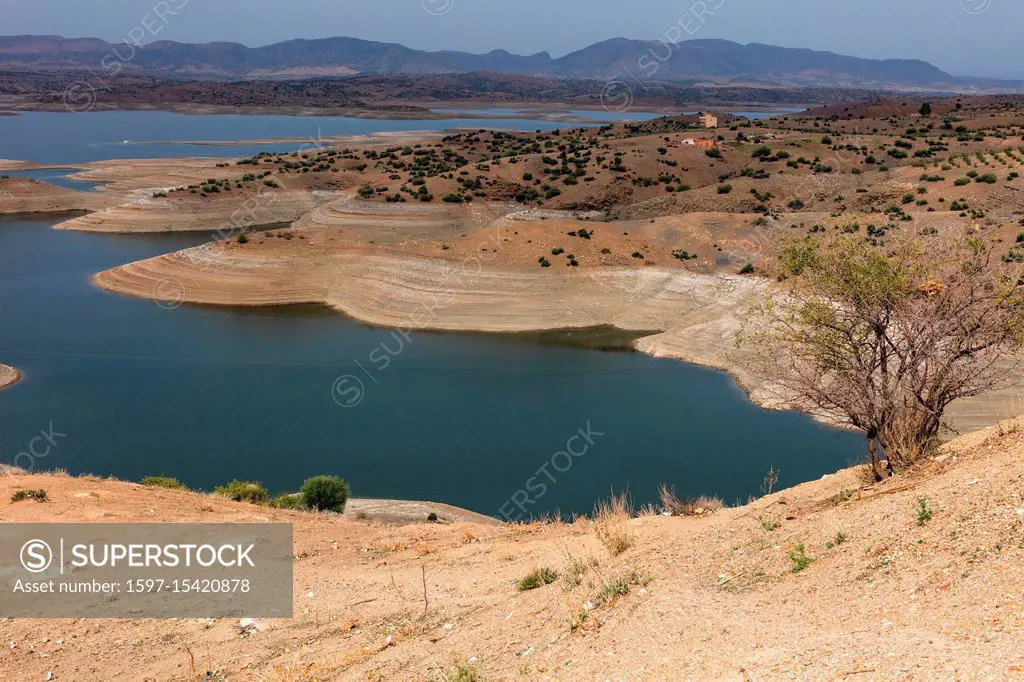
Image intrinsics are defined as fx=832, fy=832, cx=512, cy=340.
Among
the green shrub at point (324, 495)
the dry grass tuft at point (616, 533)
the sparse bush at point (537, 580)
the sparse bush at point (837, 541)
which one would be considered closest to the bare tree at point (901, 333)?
the sparse bush at point (837, 541)

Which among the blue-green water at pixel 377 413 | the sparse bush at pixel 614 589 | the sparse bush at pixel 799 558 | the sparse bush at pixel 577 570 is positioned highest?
the sparse bush at pixel 799 558

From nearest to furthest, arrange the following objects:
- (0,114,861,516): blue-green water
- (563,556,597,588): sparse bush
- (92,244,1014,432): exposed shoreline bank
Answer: (563,556,597,588): sparse bush
(0,114,861,516): blue-green water
(92,244,1014,432): exposed shoreline bank

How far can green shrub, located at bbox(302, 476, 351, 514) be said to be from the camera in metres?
18.7

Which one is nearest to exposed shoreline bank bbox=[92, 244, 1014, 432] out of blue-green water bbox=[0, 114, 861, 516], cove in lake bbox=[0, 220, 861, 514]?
cove in lake bbox=[0, 220, 861, 514]

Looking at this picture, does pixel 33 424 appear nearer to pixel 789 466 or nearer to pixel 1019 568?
pixel 789 466

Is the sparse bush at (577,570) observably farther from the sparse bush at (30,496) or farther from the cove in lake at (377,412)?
the cove in lake at (377,412)

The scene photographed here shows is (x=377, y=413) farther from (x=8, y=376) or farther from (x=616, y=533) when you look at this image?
(x=616, y=533)

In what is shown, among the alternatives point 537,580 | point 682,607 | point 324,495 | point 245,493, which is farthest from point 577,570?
point 245,493

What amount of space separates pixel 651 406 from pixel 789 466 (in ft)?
20.4

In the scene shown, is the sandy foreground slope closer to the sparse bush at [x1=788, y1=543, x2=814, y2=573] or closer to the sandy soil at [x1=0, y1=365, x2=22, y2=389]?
the sparse bush at [x1=788, y1=543, x2=814, y2=573]

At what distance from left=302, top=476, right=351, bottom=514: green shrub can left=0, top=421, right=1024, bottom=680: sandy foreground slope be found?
218 inches

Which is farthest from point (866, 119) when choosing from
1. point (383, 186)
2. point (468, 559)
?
point (468, 559)

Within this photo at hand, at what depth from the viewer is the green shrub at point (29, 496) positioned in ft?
48.7

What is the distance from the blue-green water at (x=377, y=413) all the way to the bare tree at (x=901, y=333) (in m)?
6.15
